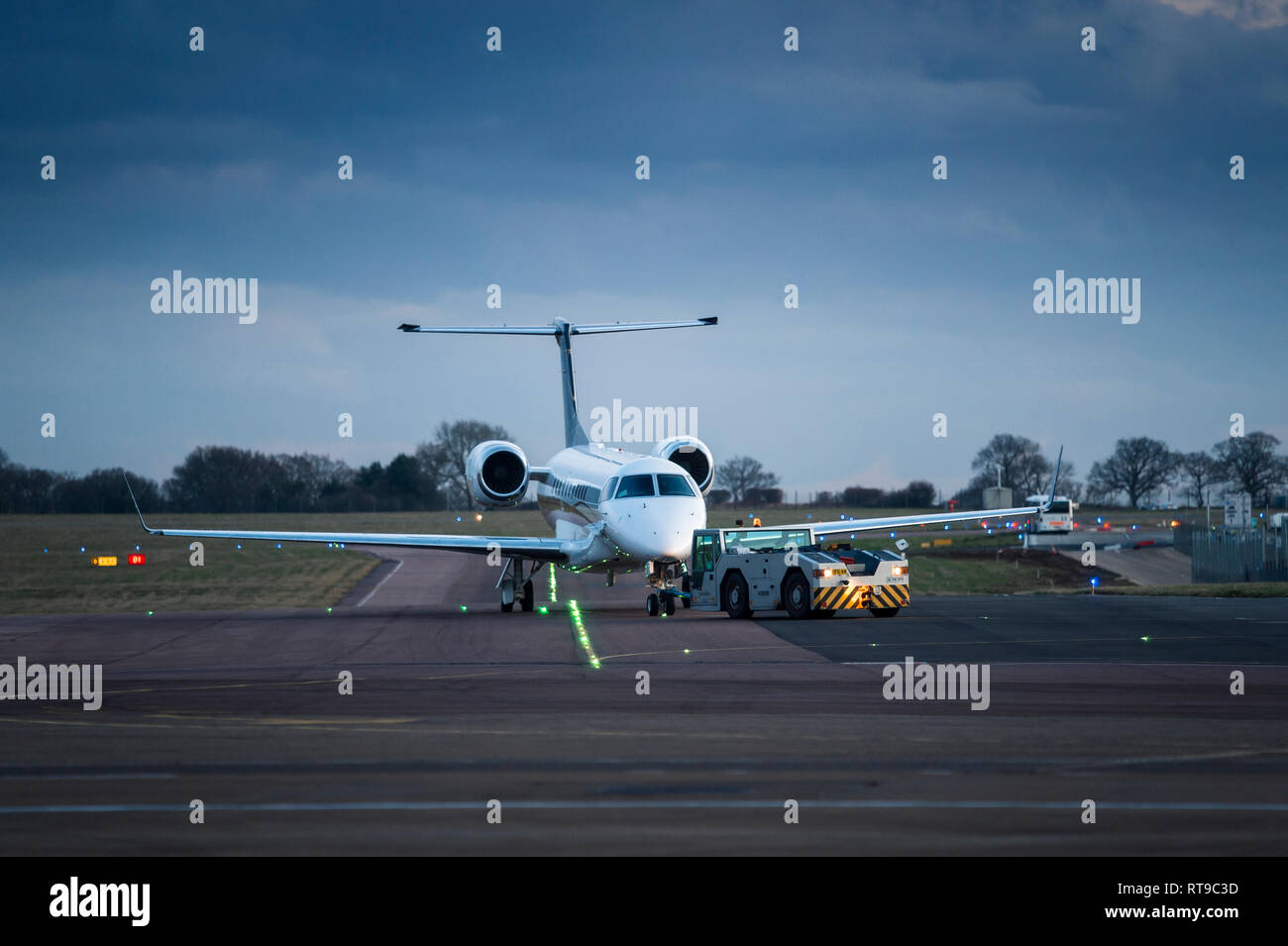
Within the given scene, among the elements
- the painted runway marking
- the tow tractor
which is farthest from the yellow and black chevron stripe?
the painted runway marking

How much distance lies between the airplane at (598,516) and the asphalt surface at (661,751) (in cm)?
806

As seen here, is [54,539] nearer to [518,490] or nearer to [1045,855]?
[518,490]

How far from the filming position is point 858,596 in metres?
28.9

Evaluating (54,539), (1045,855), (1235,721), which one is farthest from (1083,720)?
(54,539)

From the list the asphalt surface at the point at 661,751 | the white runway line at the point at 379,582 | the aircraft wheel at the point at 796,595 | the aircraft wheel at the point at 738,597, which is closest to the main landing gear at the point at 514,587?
the white runway line at the point at 379,582

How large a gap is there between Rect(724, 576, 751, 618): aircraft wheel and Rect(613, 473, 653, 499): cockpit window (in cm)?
309

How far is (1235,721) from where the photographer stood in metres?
12.8

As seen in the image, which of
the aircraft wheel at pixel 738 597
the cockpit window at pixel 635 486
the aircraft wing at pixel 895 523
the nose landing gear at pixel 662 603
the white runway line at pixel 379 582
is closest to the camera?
the aircraft wheel at pixel 738 597

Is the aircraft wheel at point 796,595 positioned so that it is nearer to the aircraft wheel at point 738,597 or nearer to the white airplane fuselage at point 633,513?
the aircraft wheel at point 738,597

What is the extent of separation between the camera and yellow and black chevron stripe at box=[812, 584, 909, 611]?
28.7 metres

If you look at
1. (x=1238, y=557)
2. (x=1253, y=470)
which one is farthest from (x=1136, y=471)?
(x=1238, y=557)

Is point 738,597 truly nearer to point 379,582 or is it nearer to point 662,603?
point 662,603

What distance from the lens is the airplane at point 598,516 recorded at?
104ft
